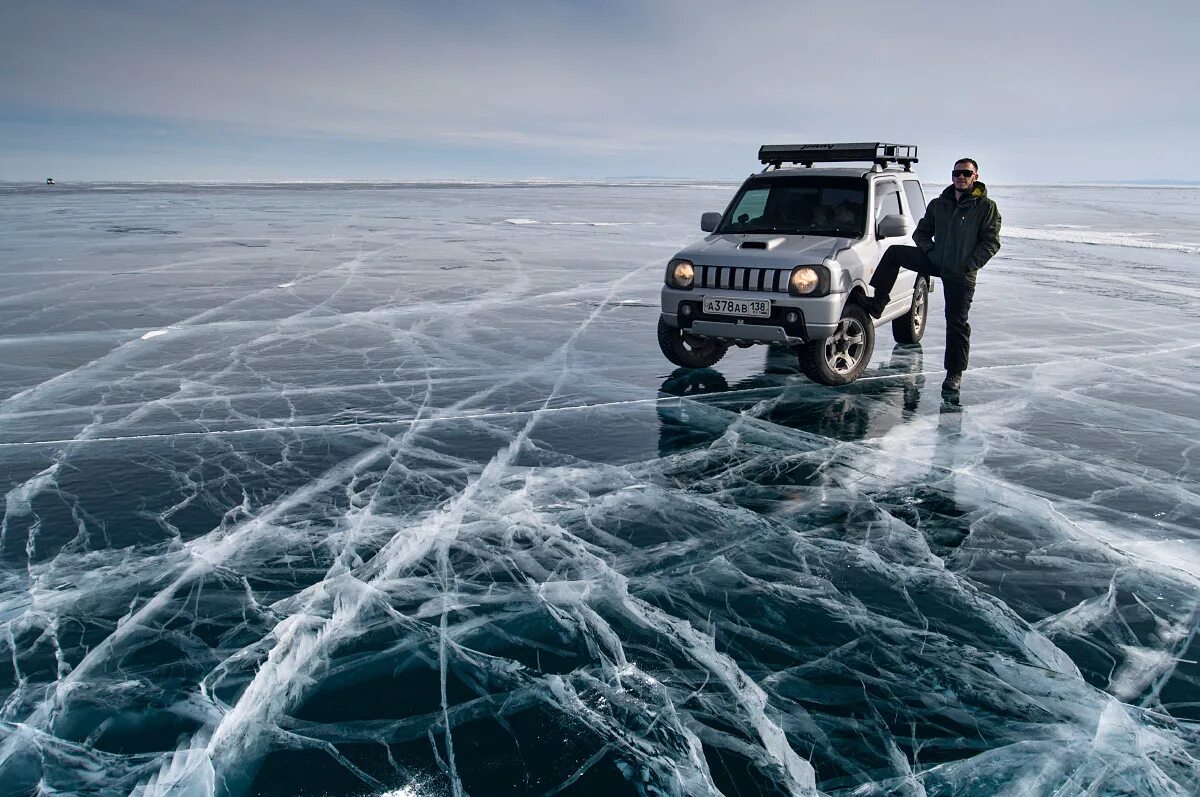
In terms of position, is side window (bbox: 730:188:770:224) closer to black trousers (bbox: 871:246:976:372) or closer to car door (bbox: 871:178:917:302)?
car door (bbox: 871:178:917:302)

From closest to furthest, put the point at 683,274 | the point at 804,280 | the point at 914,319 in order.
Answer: the point at 804,280, the point at 683,274, the point at 914,319

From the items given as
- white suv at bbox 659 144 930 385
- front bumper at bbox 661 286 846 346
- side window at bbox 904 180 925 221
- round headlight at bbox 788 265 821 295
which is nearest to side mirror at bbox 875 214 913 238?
white suv at bbox 659 144 930 385

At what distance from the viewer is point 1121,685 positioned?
3.43m

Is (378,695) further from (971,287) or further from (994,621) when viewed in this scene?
(971,287)

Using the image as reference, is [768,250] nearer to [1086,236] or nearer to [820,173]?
[820,173]

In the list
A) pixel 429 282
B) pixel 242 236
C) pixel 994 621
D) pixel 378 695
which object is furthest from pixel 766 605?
pixel 242 236

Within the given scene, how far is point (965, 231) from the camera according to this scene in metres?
7.46

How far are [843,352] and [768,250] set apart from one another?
1.21m

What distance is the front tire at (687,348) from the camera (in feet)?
27.3

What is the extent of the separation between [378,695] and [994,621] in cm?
267

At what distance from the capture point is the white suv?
7.36 m

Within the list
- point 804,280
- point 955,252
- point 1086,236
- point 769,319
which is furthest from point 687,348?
point 1086,236

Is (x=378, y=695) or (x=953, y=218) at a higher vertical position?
(x=953, y=218)

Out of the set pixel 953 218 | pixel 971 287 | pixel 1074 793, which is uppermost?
pixel 953 218
